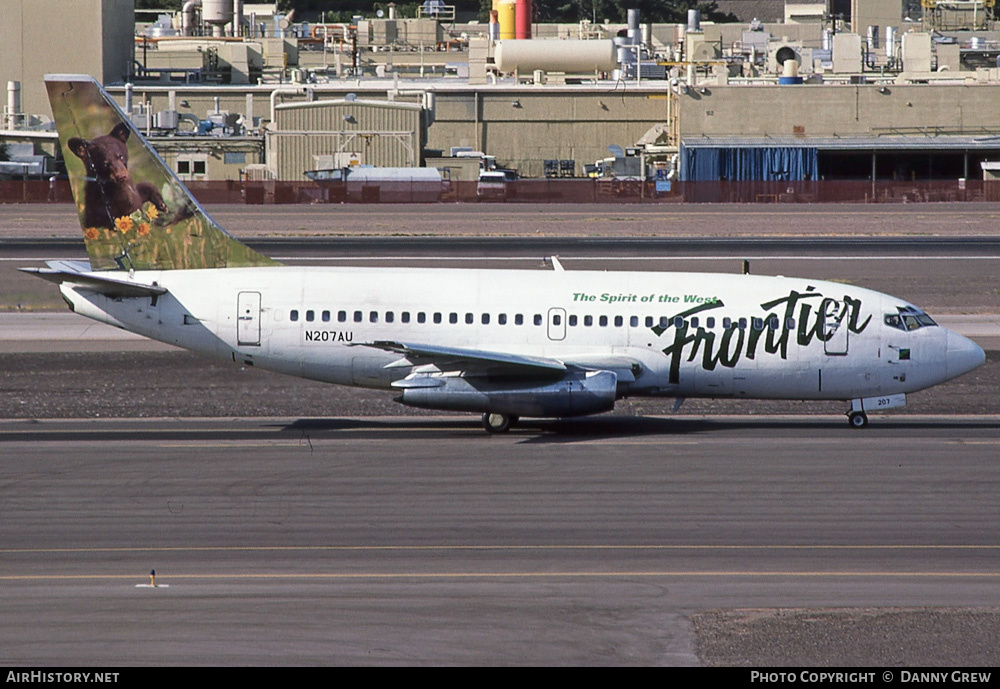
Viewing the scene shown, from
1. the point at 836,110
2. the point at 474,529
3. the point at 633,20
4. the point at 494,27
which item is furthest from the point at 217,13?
the point at 474,529

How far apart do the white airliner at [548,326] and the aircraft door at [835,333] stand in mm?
28

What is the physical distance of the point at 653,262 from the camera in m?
57.4

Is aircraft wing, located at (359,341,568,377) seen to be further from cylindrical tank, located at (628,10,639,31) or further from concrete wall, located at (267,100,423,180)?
cylindrical tank, located at (628,10,639,31)

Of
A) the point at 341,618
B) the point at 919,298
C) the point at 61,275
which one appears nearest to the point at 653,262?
the point at 919,298

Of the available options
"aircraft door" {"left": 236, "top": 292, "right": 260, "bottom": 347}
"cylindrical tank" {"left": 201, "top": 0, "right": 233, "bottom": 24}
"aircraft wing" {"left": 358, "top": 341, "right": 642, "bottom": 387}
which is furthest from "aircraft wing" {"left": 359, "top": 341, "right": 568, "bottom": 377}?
"cylindrical tank" {"left": 201, "top": 0, "right": 233, "bottom": 24}

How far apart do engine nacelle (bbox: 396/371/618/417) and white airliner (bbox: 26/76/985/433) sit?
25 cm

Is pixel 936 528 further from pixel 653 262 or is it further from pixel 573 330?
pixel 653 262

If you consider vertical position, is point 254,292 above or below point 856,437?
above

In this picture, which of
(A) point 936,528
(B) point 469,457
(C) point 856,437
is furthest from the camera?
(C) point 856,437

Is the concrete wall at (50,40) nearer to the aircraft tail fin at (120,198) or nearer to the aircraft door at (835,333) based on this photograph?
the aircraft tail fin at (120,198)

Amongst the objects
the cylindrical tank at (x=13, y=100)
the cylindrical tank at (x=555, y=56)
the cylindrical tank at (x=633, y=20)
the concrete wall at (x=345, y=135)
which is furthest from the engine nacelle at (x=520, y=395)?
the cylindrical tank at (x=633, y=20)
